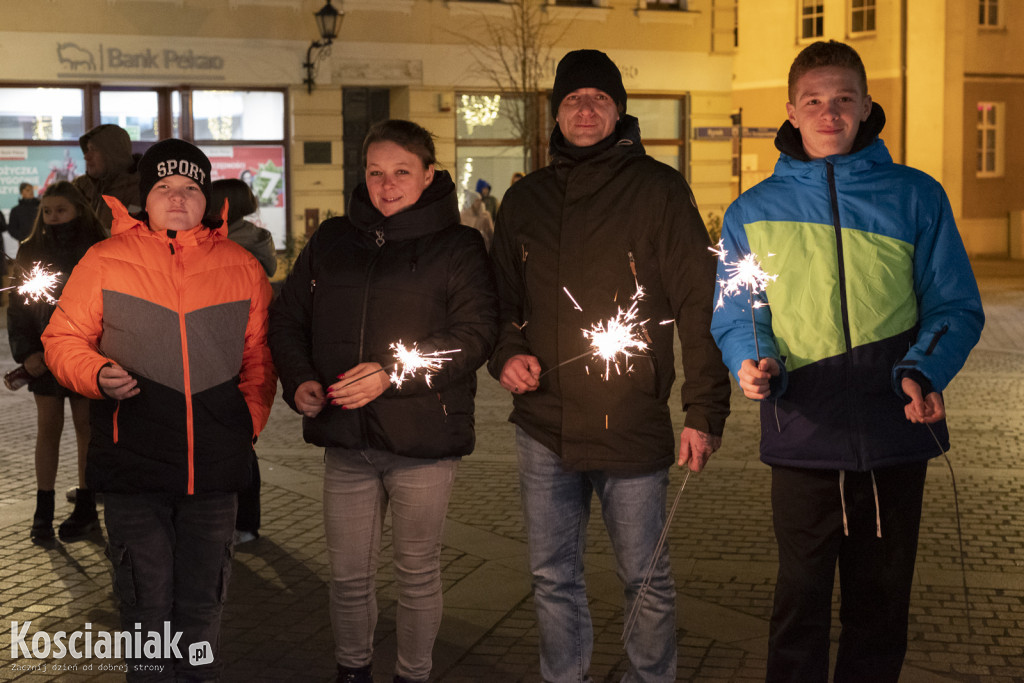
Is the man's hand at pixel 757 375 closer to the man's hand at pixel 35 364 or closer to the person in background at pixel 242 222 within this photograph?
the person in background at pixel 242 222

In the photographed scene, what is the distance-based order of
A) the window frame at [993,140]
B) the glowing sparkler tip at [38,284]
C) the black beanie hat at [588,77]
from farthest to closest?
the window frame at [993,140] < the glowing sparkler tip at [38,284] < the black beanie hat at [588,77]

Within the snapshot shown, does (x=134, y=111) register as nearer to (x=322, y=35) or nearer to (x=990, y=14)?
(x=322, y=35)

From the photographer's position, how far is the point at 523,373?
4141 mm

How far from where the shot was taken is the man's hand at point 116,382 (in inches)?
157

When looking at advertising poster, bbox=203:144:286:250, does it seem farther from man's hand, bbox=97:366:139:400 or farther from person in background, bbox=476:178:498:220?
man's hand, bbox=97:366:139:400

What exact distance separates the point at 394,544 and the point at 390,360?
0.66m

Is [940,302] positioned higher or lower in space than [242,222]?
lower

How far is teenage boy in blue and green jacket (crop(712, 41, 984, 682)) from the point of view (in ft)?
12.1

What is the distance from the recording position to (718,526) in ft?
22.7

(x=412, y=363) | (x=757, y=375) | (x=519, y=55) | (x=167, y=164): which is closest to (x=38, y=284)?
(x=167, y=164)

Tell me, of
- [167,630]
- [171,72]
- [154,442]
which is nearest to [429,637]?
[167,630]

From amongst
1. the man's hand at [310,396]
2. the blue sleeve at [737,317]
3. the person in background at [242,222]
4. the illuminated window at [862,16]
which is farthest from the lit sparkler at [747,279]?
the illuminated window at [862,16]

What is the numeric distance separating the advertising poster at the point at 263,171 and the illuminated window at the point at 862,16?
19.3 metres

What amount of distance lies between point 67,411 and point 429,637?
7408 mm
